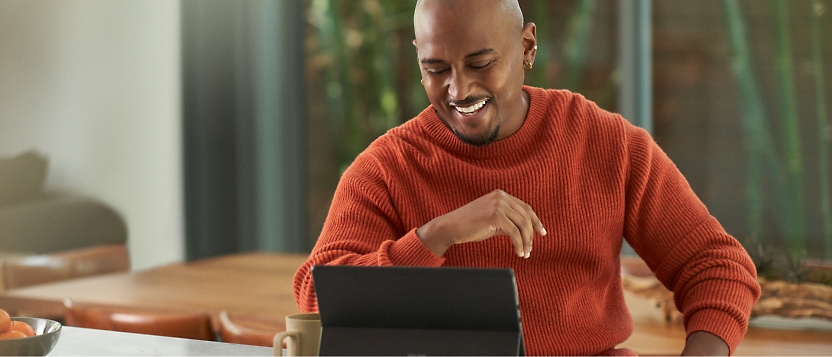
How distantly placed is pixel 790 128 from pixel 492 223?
290 cm

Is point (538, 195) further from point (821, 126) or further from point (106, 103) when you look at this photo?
point (106, 103)

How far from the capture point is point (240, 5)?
4.71 meters

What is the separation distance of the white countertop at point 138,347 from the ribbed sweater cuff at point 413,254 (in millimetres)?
269

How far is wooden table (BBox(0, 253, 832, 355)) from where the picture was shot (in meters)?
1.95

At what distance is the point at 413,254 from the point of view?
1.48 metres

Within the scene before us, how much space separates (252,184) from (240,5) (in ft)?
3.22

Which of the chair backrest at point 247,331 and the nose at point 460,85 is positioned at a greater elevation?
the nose at point 460,85

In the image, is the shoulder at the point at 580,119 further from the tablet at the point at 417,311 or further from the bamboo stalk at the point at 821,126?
the bamboo stalk at the point at 821,126

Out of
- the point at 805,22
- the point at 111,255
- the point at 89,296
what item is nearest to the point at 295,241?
the point at 111,255

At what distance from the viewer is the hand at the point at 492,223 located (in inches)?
53.9

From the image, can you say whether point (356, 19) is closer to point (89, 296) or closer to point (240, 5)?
point (240, 5)

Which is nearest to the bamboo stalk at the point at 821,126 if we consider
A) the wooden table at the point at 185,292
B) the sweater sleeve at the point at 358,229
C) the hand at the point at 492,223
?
the wooden table at the point at 185,292

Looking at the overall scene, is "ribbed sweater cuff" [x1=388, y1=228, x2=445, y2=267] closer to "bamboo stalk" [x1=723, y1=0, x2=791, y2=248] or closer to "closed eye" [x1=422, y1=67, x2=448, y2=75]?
"closed eye" [x1=422, y1=67, x2=448, y2=75]

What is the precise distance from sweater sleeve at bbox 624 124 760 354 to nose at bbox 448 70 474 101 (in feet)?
1.21
